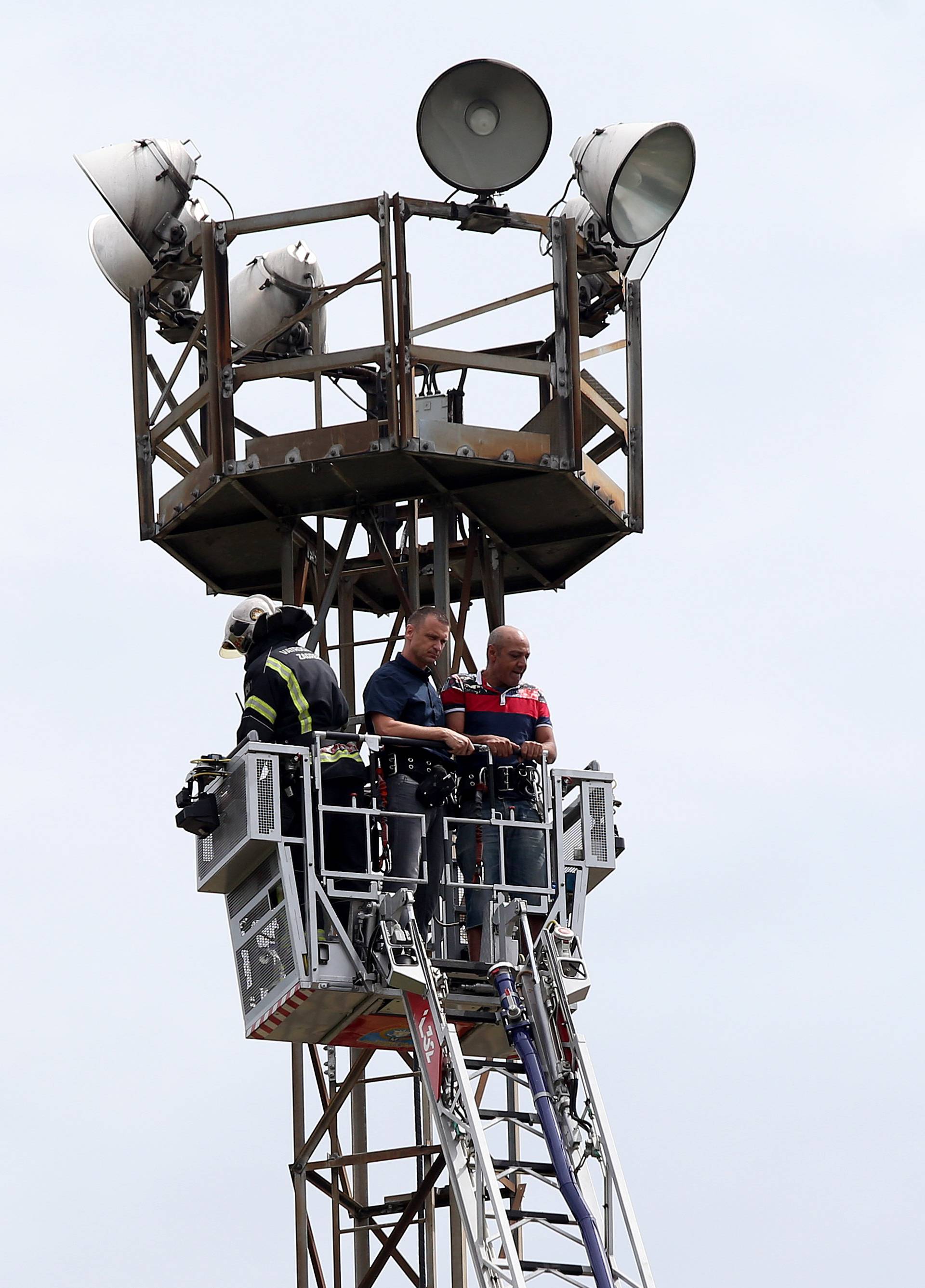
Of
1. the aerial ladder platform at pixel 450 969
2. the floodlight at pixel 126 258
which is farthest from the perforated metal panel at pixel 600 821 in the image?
the floodlight at pixel 126 258

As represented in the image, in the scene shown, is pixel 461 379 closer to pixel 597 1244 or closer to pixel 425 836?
pixel 425 836

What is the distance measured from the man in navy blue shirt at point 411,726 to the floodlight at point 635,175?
14.6ft

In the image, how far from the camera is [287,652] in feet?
72.8

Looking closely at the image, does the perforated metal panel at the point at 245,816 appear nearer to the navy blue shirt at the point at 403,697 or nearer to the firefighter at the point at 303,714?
the firefighter at the point at 303,714

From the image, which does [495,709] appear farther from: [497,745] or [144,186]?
[144,186]

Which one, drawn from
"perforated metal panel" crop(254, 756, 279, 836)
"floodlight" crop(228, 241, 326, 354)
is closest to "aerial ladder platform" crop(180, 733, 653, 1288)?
"perforated metal panel" crop(254, 756, 279, 836)

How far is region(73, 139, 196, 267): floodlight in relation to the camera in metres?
25.5

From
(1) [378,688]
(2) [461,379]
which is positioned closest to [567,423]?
(2) [461,379]

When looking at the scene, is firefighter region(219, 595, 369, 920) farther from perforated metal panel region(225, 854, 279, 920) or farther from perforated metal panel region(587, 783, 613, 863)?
perforated metal panel region(587, 783, 613, 863)

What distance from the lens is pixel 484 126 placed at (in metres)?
24.2

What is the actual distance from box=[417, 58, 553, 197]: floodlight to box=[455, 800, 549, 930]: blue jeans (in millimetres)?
5104

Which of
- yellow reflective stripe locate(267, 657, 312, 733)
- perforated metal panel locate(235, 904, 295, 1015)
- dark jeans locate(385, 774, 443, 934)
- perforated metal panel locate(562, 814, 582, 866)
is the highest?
yellow reflective stripe locate(267, 657, 312, 733)

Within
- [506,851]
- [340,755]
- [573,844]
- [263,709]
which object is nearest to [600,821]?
[573,844]

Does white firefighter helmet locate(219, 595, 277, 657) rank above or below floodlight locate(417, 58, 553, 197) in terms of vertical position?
below
